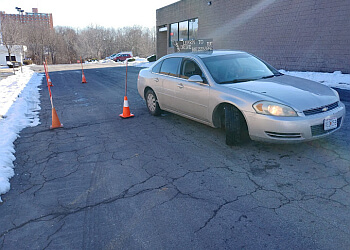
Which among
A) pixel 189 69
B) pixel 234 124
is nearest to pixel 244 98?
pixel 234 124

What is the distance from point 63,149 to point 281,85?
13.1ft

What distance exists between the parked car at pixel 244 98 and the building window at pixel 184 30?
17.3 metres

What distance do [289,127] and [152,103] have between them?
3.82 meters

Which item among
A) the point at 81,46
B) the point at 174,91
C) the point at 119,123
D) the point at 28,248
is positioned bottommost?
the point at 28,248

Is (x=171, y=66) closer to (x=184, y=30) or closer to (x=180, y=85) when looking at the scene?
(x=180, y=85)

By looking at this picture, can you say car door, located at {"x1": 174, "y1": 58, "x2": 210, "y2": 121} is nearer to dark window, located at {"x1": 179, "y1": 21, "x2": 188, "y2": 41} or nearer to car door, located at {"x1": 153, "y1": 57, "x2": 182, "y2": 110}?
car door, located at {"x1": 153, "y1": 57, "x2": 182, "y2": 110}

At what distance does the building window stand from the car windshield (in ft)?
57.3

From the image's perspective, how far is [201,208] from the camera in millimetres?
2871

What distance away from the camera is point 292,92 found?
4.16m

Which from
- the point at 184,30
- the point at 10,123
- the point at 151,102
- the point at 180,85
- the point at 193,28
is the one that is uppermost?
the point at 184,30

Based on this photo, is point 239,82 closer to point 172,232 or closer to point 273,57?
point 172,232

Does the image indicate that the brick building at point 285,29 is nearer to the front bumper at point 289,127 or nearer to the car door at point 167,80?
the car door at point 167,80

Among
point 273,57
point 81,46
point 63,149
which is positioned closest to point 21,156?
point 63,149

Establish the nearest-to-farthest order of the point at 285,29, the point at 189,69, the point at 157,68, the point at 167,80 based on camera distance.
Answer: the point at 189,69
the point at 167,80
the point at 157,68
the point at 285,29
